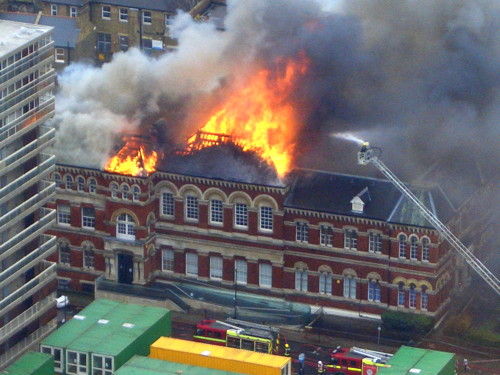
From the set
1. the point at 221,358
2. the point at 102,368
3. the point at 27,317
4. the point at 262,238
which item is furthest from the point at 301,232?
the point at 27,317

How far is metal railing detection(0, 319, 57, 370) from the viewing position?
12725 centimetres

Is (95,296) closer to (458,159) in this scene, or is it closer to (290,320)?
(290,320)

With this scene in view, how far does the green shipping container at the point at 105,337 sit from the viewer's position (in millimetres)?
128250

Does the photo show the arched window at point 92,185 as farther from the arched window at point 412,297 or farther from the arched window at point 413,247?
the arched window at point 412,297

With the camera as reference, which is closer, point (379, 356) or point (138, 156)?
point (379, 356)

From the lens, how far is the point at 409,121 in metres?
145

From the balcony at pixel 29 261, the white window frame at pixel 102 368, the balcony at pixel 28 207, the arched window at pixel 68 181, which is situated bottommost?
the white window frame at pixel 102 368

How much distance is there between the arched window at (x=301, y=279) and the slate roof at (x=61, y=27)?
40.1 metres

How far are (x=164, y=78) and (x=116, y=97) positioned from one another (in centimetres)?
384

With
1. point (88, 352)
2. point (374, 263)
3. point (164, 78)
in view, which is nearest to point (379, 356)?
point (374, 263)

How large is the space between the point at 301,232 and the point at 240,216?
478 centimetres

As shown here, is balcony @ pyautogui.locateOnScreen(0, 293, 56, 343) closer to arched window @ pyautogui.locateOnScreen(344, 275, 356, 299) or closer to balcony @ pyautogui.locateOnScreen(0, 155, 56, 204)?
balcony @ pyautogui.locateOnScreen(0, 155, 56, 204)

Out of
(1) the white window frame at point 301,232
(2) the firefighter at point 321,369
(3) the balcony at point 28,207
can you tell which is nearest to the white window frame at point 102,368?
(3) the balcony at point 28,207

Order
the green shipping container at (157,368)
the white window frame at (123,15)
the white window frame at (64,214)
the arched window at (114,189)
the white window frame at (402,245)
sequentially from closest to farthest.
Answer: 1. the green shipping container at (157,368)
2. the white window frame at (402,245)
3. the arched window at (114,189)
4. the white window frame at (64,214)
5. the white window frame at (123,15)
